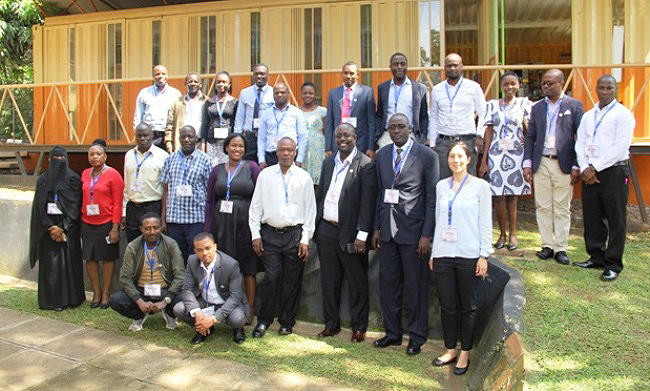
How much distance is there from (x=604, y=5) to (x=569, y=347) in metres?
6.67

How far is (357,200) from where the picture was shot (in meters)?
5.12

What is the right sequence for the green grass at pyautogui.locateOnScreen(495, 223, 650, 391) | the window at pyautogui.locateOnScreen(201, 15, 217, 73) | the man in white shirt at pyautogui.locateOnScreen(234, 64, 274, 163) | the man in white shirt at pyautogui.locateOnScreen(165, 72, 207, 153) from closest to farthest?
1. the green grass at pyautogui.locateOnScreen(495, 223, 650, 391)
2. the man in white shirt at pyautogui.locateOnScreen(234, 64, 274, 163)
3. the man in white shirt at pyautogui.locateOnScreen(165, 72, 207, 153)
4. the window at pyautogui.locateOnScreen(201, 15, 217, 73)

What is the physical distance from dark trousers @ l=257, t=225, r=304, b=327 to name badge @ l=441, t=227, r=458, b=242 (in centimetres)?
150

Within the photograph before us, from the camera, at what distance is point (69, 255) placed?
6551 millimetres

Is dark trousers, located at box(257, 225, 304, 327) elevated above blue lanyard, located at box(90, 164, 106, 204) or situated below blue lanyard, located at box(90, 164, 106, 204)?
below

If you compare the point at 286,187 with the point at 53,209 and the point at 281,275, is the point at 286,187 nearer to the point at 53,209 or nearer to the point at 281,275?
the point at 281,275

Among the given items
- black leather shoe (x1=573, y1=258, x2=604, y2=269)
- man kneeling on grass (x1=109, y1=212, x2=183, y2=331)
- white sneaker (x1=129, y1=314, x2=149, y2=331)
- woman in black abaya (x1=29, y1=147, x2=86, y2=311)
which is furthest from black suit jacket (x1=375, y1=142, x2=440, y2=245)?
woman in black abaya (x1=29, y1=147, x2=86, y2=311)

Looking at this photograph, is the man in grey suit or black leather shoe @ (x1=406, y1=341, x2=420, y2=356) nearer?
black leather shoe @ (x1=406, y1=341, x2=420, y2=356)

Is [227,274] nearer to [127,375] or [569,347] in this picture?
A: [127,375]

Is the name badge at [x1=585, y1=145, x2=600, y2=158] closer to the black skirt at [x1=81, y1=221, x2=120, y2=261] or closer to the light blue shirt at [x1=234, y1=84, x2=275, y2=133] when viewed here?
the light blue shirt at [x1=234, y1=84, x2=275, y2=133]

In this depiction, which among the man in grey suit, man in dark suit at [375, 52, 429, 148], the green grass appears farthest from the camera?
man in dark suit at [375, 52, 429, 148]

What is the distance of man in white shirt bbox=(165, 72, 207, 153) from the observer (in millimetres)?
6793

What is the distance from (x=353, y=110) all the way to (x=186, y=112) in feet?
6.81

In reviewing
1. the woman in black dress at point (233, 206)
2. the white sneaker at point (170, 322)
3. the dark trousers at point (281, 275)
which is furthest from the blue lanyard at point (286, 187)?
the white sneaker at point (170, 322)
